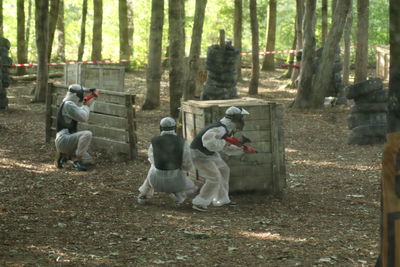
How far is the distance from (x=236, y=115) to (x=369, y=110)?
7.00 metres

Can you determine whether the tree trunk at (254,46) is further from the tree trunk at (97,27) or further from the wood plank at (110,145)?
the wood plank at (110,145)

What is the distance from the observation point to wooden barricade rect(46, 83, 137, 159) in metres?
14.1

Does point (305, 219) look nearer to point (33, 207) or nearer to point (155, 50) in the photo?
point (33, 207)

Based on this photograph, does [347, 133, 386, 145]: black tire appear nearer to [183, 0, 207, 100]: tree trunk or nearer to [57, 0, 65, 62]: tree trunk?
[183, 0, 207, 100]: tree trunk

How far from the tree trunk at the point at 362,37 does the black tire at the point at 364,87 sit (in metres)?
7.96

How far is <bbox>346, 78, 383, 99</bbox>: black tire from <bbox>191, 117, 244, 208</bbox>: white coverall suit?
6347 mm

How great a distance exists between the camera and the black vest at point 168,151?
10492 mm

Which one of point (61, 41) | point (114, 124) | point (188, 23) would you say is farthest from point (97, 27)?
point (114, 124)

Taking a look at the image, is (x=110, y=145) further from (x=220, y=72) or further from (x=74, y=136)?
(x=220, y=72)

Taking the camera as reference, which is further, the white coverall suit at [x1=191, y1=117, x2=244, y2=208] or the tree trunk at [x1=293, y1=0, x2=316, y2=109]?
the tree trunk at [x1=293, y1=0, x2=316, y2=109]

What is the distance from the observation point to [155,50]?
2155 cm

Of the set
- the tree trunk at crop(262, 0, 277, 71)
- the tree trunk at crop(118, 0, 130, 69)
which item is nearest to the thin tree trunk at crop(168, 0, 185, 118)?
the tree trunk at crop(118, 0, 130, 69)

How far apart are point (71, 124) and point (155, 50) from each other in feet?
26.3

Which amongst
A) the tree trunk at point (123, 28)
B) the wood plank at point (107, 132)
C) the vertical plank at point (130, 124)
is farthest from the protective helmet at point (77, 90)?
the tree trunk at point (123, 28)
